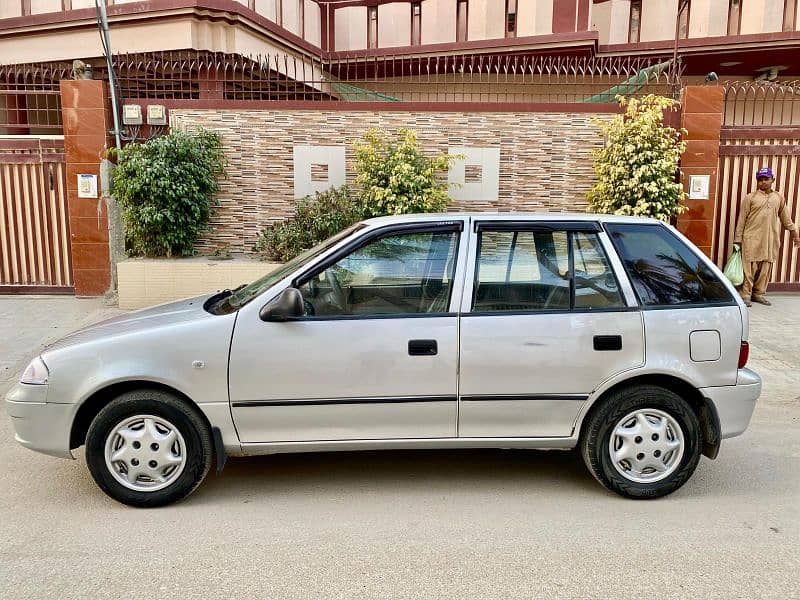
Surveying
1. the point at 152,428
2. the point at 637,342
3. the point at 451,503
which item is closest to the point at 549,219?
the point at 637,342

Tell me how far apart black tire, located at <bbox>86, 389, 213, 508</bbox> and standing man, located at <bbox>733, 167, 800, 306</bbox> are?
8.64m

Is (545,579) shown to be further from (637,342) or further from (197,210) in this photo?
(197,210)

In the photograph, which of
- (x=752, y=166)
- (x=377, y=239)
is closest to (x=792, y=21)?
(x=752, y=166)

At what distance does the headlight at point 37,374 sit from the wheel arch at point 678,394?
3.13 meters

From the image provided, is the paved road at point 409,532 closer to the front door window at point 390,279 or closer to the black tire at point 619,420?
the black tire at point 619,420

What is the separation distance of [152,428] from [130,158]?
6.53 metres

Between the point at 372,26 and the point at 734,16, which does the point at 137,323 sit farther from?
the point at 734,16

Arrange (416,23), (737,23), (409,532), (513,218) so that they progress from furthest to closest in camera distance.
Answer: (416,23)
(737,23)
(513,218)
(409,532)

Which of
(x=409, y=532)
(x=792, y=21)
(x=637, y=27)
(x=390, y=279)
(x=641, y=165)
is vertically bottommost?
(x=409, y=532)

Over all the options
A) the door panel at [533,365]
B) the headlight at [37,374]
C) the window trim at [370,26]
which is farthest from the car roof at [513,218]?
the window trim at [370,26]

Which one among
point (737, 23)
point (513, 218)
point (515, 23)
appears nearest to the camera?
point (513, 218)

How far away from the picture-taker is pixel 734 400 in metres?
4.13

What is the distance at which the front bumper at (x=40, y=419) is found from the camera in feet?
12.8

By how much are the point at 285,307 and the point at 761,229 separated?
825 centimetres
